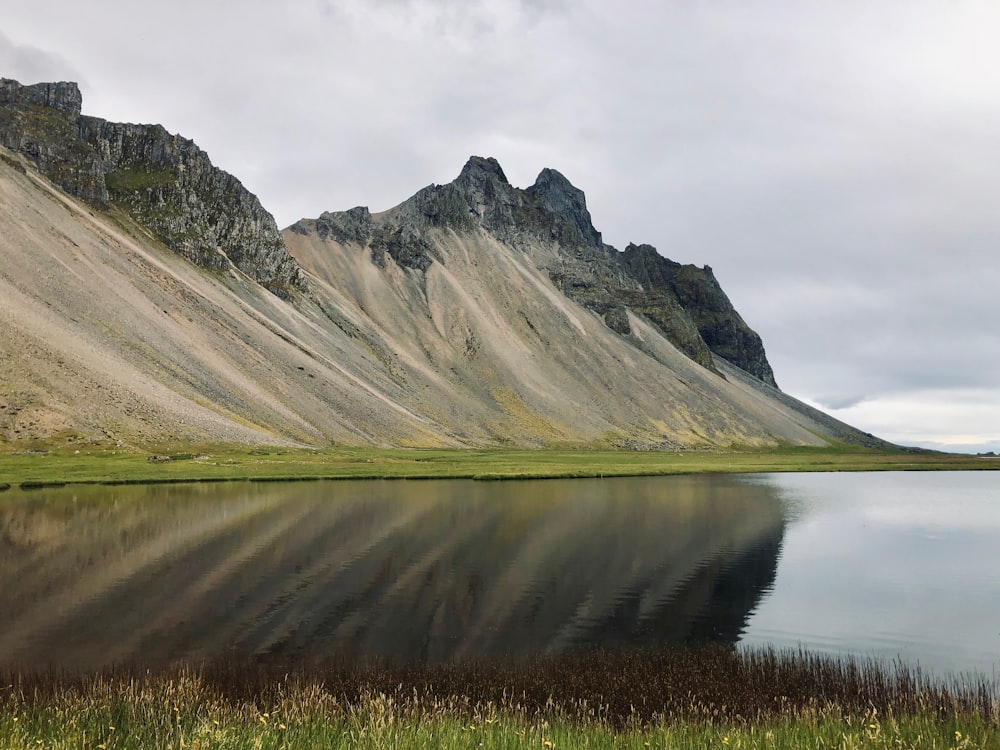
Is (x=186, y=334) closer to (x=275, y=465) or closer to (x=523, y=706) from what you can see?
(x=275, y=465)

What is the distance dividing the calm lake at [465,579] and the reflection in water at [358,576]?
139mm

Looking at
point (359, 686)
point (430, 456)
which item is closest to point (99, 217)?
point (430, 456)

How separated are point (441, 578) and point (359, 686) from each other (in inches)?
600

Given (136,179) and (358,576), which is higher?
(136,179)

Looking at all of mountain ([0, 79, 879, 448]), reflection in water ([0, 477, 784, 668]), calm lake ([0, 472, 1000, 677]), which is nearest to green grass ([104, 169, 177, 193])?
mountain ([0, 79, 879, 448])

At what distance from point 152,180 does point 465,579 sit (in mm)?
173524

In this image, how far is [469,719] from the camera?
1468 cm

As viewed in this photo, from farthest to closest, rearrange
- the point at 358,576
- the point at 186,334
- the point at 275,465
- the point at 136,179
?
the point at 136,179
the point at 186,334
the point at 275,465
the point at 358,576

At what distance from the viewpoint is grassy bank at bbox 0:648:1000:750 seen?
1203 cm

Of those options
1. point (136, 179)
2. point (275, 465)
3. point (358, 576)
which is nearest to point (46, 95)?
point (136, 179)

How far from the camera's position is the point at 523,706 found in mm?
16641

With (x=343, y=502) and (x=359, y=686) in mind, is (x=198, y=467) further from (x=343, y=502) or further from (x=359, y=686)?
(x=359, y=686)

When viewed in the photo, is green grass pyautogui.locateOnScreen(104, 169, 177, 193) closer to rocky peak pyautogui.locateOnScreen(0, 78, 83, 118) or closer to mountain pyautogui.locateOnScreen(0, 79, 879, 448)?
mountain pyautogui.locateOnScreen(0, 79, 879, 448)

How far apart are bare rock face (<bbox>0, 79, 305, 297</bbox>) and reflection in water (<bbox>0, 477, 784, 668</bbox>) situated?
12012 cm
